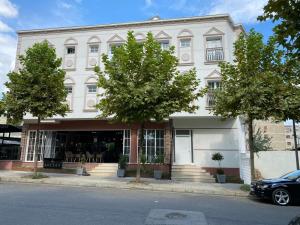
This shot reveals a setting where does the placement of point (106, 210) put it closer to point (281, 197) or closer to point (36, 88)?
point (281, 197)

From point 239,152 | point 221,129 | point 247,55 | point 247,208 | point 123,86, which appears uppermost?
point 247,55

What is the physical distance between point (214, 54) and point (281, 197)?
11.8m

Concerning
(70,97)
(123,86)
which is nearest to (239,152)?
(123,86)

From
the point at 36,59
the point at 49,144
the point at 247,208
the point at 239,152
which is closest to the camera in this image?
the point at 247,208

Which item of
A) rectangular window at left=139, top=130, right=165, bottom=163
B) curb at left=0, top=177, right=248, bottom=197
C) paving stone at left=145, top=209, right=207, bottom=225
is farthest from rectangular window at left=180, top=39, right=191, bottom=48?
paving stone at left=145, top=209, right=207, bottom=225

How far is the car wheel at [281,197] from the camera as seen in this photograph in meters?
10.8

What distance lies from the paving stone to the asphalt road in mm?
181

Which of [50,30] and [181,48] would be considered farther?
[50,30]

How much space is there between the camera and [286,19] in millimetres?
5012

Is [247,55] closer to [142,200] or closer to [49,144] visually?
[142,200]

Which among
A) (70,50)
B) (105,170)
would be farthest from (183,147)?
(70,50)

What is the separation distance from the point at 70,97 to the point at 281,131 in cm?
6593

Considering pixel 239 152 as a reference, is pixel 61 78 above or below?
above

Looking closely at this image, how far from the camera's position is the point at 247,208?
9.71 metres
